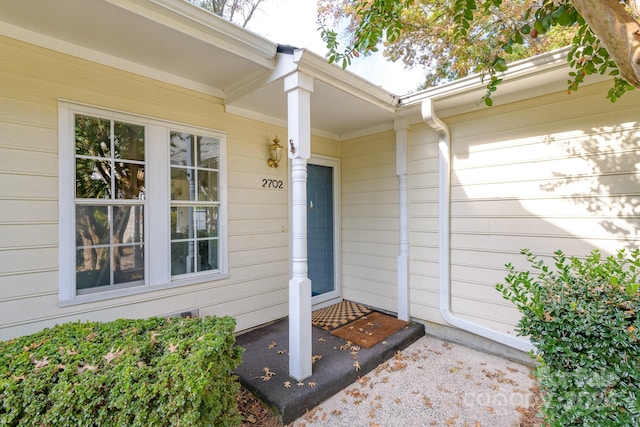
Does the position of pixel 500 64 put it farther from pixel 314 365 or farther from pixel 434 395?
pixel 314 365

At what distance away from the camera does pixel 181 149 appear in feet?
9.95

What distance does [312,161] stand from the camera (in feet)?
14.1

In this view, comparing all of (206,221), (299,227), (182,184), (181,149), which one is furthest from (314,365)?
(181,149)

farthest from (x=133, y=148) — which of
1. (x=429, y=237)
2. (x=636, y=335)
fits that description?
(x=636, y=335)

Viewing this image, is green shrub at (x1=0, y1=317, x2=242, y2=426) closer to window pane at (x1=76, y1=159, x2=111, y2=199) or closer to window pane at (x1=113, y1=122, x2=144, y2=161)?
window pane at (x1=76, y1=159, x2=111, y2=199)

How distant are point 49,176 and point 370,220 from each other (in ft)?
11.7

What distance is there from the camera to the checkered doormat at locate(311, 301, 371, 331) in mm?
3711

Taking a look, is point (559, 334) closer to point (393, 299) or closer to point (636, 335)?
point (636, 335)

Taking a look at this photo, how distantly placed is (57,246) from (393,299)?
3.73 m

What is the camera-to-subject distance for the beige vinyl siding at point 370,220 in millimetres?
4081

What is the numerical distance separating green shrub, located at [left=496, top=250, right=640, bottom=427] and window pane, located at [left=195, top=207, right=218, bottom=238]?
288 cm

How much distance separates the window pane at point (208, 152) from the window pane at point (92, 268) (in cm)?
126

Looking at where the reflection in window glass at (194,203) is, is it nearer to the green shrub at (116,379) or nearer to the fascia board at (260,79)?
the fascia board at (260,79)

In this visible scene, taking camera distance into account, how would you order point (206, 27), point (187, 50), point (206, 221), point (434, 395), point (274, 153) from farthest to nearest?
point (274, 153)
point (206, 221)
point (434, 395)
point (187, 50)
point (206, 27)
